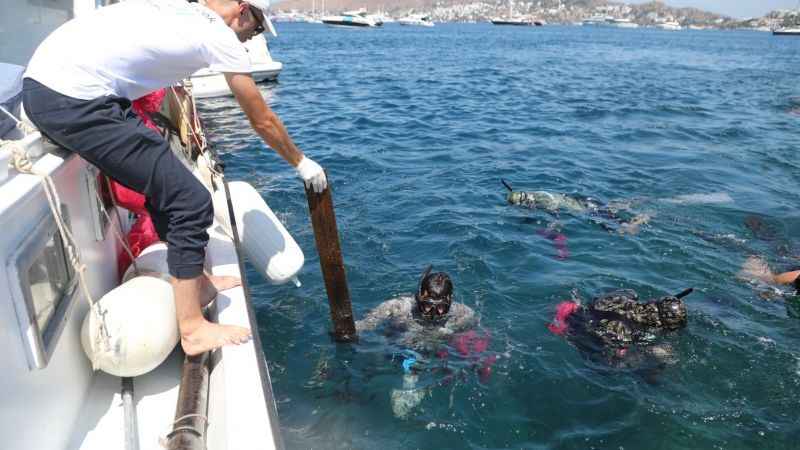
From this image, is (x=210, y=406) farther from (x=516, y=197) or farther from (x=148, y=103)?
(x=516, y=197)

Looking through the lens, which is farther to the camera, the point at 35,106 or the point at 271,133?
the point at 271,133

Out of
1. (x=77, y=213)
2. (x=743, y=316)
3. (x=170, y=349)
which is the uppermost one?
(x=77, y=213)

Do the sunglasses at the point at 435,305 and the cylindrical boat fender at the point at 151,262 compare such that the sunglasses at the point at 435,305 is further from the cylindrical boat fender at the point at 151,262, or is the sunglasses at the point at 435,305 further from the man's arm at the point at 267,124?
the cylindrical boat fender at the point at 151,262

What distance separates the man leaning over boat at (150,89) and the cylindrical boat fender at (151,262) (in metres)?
0.51

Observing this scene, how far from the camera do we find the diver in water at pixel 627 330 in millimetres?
4988

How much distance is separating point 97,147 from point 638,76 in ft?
95.0

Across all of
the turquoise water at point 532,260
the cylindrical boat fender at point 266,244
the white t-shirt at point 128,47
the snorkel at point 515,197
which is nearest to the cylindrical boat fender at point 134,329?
the white t-shirt at point 128,47

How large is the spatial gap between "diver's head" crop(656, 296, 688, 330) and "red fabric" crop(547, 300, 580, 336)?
2.59 ft

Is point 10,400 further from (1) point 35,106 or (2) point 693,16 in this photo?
(2) point 693,16

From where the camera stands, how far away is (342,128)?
14156mm

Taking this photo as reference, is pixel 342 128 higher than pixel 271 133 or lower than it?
lower

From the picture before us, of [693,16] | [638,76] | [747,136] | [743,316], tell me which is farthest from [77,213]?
[693,16]

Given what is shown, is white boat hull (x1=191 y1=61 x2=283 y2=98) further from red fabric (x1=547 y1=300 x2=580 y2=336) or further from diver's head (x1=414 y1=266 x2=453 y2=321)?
red fabric (x1=547 y1=300 x2=580 y2=336)

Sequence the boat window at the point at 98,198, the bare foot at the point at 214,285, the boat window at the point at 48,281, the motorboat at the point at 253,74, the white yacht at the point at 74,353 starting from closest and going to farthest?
the white yacht at the point at 74,353 → the boat window at the point at 48,281 → the boat window at the point at 98,198 → the bare foot at the point at 214,285 → the motorboat at the point at 253,74
